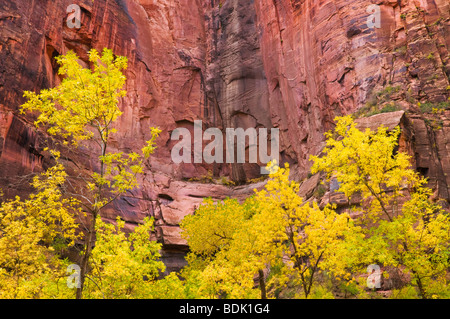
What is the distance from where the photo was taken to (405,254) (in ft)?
43.5

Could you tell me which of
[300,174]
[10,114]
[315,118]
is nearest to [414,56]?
[315,118]

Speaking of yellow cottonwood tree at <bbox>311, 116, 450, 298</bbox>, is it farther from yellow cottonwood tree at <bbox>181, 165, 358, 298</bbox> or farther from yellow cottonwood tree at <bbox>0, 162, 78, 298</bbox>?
yellow cottonwood tree at <bbox>0, 162, 78, 298</bbox>

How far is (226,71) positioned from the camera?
51.1 meters

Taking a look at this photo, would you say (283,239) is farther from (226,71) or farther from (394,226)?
(226,71)

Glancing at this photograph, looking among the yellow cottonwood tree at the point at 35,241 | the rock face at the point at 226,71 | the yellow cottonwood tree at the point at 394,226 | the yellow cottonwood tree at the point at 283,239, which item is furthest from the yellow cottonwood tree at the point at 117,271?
the rock face at the point at 226,71

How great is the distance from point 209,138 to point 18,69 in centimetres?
2522

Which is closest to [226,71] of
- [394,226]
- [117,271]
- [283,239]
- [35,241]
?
[283,239]

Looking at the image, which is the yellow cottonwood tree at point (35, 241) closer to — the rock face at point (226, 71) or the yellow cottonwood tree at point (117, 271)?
the yellow cottonwood tree at point (117, 271)

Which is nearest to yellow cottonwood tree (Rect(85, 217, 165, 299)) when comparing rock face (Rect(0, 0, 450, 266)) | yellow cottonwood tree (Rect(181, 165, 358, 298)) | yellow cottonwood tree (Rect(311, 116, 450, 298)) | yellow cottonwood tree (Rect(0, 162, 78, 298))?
yellow cottonwood tree (Rect(0, 162, 78, 298))

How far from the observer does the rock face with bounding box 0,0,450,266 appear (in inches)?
1113

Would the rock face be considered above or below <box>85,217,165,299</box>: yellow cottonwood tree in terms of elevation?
above

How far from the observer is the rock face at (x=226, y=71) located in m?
28.3

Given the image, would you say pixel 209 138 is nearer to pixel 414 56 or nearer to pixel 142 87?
pixel 142 87

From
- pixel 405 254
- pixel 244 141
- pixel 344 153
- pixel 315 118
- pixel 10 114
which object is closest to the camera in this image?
pixel 405 254
